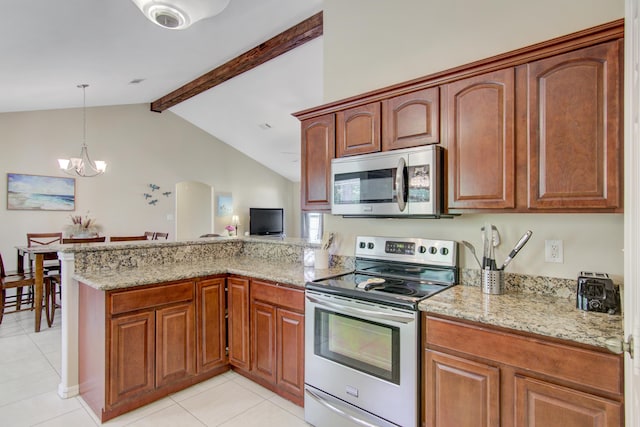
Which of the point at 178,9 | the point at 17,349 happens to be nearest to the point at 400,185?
the point at 178,9

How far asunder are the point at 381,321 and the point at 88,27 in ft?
11.1

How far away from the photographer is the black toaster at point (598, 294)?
151cm

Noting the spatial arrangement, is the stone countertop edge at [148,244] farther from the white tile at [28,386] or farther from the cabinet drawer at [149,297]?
the white tile at [28,386]

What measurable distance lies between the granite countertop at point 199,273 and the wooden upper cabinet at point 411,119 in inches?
41.1

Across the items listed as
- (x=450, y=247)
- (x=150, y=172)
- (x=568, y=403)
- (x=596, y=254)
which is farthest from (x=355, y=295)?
(x=150, y=172)

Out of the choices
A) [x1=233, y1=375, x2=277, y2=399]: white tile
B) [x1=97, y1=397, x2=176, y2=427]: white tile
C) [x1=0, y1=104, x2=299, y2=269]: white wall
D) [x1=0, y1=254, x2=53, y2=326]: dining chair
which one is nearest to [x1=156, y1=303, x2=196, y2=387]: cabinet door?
[x1=97, y1=397, x2=176, y2=427]: white tile

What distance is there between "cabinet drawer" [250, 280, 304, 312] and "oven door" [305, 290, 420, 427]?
4.4 inches

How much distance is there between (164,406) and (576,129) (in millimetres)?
2954

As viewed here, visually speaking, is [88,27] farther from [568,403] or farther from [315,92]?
[568,403]

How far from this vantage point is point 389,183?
2119mm

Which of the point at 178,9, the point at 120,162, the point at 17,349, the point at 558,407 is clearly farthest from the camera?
the point at 120,162

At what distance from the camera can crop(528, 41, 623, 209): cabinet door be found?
146 cm

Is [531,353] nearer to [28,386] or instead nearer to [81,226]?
[28,386]

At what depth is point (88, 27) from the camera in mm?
2928
